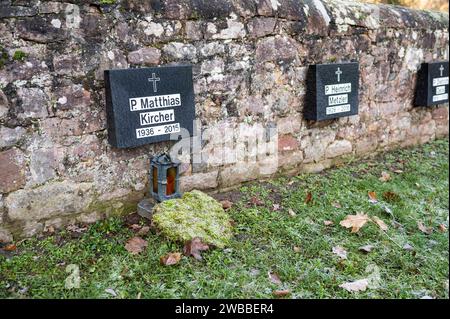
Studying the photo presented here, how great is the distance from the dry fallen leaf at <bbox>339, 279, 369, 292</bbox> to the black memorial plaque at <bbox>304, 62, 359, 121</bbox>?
2.09 meters

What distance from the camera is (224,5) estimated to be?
3.76 meters

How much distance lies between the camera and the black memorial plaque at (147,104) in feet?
10.7

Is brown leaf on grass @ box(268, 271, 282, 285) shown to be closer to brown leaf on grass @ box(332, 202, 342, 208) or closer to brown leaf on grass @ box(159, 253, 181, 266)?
→ brown leaf on grass @ box(159, 253, 181, 266)

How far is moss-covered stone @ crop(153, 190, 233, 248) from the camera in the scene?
3.12 meters

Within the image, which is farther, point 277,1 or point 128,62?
point 277,1

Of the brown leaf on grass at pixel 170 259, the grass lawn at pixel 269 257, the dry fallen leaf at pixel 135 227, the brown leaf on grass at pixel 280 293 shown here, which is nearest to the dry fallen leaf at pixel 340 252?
the grass lawn at pixel 269 257

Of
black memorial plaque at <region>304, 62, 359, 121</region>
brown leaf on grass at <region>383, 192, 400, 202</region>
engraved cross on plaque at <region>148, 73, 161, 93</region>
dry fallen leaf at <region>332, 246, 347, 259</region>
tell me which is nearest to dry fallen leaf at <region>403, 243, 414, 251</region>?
dry fallen leaf at <region>332, 246, 347, 259</region>

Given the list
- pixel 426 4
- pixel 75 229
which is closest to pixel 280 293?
pixel 75 229

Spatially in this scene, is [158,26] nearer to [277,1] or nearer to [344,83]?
[277,1]

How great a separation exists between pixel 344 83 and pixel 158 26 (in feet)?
7.41

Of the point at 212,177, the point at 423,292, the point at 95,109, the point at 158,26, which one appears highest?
the point at 158,26

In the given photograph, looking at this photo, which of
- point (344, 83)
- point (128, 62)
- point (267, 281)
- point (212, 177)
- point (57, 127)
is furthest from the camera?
point (344, 83)

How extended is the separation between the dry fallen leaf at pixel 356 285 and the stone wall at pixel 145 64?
1650mm

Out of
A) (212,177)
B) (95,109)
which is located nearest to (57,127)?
(95,109)
